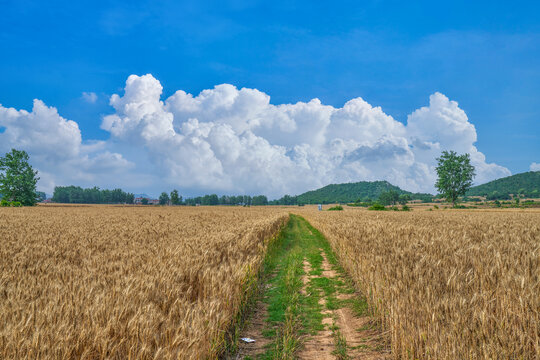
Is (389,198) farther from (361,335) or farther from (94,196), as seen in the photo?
(94,196)

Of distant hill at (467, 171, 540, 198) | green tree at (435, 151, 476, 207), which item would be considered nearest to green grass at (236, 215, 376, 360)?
green tree at (435, 151, 476, 207)

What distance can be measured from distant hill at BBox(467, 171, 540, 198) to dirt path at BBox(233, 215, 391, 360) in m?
187

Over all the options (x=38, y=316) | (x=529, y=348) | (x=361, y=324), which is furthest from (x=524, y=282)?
(x=38, y=316)

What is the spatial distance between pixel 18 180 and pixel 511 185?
787 ft

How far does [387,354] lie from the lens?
490 cm

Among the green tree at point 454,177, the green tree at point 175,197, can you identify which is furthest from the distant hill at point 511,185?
the green tree at point 175,197

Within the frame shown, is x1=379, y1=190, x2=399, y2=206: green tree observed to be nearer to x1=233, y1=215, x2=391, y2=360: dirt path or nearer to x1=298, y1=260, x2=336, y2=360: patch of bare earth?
x1=233, y1=215, x2=391, y2=360: dirt path

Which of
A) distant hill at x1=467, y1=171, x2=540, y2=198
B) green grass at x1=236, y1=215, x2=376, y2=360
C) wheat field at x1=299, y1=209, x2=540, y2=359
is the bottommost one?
green grass at x1=236, y1=215, x2=376, y2=360

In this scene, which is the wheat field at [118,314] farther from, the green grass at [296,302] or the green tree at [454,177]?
the green tree at [454,177]

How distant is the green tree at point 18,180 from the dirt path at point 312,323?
90.0m

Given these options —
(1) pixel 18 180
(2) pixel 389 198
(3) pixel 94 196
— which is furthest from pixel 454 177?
(3) pixel 94 196

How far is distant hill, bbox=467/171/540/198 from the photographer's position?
16232 cm

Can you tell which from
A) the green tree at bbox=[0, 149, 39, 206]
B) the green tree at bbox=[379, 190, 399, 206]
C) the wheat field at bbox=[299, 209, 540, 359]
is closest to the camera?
the wheat field at bbox=[299, 209, 540, 359]

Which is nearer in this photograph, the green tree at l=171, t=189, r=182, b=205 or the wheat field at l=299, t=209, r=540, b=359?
the wheat field at l=299, t=209, r=540, b=359
